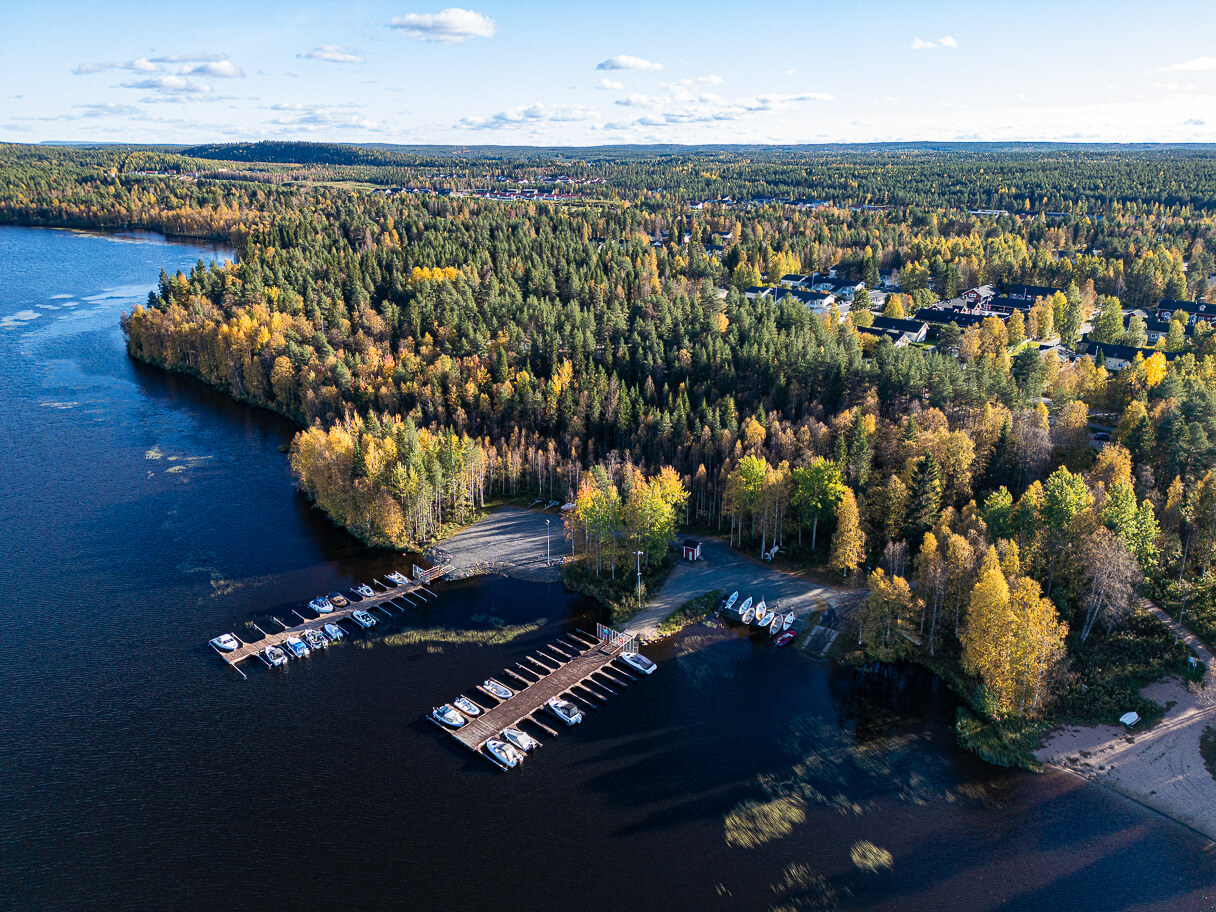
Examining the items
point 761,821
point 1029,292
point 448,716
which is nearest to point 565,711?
point 448,716

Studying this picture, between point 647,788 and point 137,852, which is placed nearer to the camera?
point 137,852

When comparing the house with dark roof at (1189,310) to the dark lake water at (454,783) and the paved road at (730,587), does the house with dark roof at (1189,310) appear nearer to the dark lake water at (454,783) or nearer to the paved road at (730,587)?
the paved road at (730,587)

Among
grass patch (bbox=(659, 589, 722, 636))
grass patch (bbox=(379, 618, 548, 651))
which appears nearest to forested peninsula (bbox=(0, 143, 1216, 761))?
grass patch (bbox=(659, 589, 722, 636))

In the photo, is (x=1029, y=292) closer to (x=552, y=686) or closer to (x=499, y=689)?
(x=552, y=686)

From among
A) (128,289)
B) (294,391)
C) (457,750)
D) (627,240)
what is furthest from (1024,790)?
(128,289)

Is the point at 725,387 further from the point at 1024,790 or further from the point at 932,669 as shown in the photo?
the point at 1024,790

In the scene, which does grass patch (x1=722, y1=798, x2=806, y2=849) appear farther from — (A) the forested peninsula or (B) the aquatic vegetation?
(A) the forested peninsula
